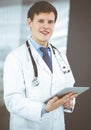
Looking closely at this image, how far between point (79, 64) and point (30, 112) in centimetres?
47

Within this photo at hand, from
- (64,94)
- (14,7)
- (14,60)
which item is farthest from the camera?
(14,7)

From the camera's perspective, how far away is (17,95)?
142cm

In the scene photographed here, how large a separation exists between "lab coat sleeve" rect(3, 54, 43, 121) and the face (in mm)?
195

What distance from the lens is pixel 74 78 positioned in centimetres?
163

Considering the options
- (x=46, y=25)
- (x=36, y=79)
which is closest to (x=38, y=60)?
(x=36, y=79)

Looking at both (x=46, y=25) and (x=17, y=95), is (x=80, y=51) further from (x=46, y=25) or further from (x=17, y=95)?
(x=17, y=95)

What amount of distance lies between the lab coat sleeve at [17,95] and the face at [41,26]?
195 millimetres

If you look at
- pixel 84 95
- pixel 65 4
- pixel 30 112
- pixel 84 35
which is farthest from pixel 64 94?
pixel 65 4

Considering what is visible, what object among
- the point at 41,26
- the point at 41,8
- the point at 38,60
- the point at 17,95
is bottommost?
the point at 17,95

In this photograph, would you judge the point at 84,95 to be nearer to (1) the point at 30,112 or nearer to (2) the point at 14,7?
(1) the point at 30,112

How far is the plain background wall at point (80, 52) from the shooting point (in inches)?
64.6

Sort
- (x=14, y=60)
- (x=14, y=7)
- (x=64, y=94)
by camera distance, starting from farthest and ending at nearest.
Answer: (x=14, y=7) < (x=14, y=60) < (x=64, y=94)

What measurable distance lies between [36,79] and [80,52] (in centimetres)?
36

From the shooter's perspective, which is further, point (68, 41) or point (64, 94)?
point (68, 41)
